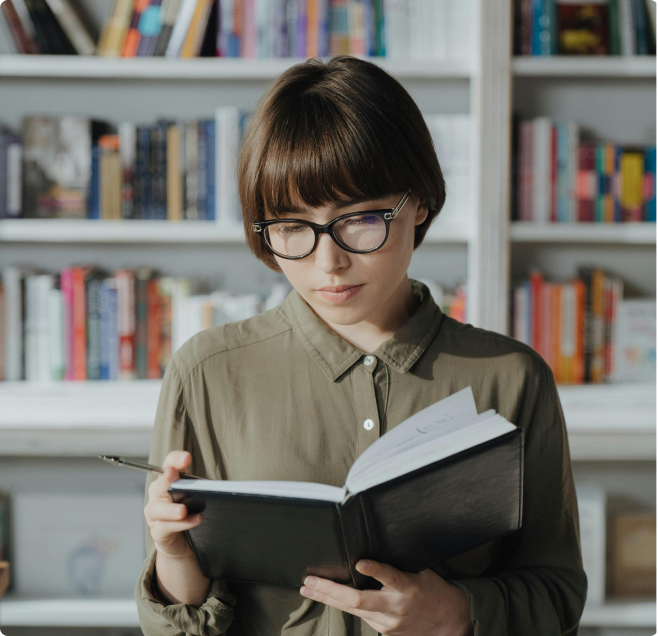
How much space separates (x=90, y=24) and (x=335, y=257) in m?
1.53

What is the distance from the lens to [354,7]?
1.75m

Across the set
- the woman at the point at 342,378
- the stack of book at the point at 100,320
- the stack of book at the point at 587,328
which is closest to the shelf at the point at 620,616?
the stack of book at the point at 587,328

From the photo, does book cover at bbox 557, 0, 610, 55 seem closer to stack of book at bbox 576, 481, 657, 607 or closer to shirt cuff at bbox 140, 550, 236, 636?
stack of book at bbox 576, 481, 657, 607

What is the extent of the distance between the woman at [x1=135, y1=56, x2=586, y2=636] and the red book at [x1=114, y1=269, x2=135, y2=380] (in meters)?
1.03

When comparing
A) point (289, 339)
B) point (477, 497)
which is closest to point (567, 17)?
point (289, 339)

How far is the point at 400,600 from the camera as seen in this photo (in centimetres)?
66

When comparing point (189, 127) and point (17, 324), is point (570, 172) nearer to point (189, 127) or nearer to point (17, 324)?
point (189, 127)

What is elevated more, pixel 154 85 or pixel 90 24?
pixel 90 24

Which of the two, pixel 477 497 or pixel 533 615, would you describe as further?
pixel 533 615

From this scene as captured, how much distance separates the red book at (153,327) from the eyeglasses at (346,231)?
114cm

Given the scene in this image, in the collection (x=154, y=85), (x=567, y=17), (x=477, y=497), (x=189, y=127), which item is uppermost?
(x=567, y=17)

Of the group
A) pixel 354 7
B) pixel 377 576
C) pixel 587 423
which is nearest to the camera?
pixel 377 576

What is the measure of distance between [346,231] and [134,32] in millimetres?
1308

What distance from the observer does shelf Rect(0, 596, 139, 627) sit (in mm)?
1733
